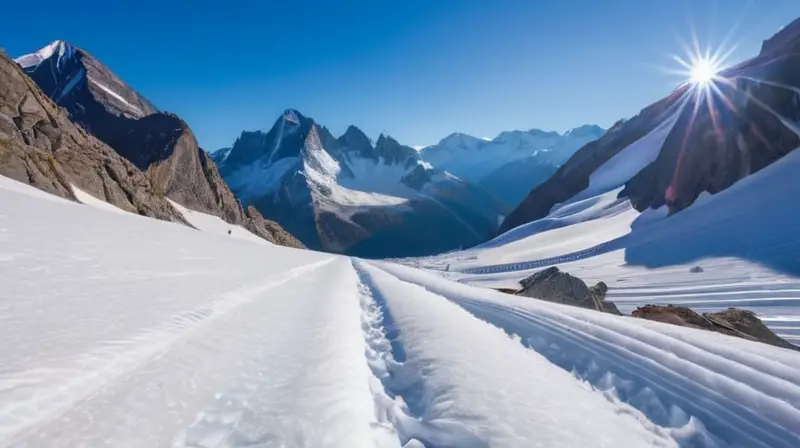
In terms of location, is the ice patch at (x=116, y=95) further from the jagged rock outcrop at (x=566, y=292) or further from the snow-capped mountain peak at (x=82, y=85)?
the jagged rock outcrop at (x=566, y=292)

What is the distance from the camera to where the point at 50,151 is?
4053 cm

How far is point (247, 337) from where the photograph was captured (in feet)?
18.1

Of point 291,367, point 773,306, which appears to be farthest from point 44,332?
point 773,306

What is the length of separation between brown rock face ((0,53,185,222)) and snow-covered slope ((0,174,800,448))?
32.1 m

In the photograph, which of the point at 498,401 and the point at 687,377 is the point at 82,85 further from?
the point at 687,377

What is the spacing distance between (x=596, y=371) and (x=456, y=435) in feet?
9.08

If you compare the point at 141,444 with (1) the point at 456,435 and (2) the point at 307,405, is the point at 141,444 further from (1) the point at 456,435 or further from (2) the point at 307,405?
(1) the point at 456,435

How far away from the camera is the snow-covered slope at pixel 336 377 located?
3.07 metres

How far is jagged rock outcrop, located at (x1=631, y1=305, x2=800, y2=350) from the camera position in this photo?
38.3ft

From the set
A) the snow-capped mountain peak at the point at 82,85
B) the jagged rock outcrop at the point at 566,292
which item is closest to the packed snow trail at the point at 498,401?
the jagged rock outcrop at the point at 566,292

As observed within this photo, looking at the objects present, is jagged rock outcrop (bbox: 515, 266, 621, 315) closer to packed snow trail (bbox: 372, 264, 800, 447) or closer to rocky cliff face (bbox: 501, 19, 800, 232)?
packed snow trail (bbox: 372, 264, 800, 447)

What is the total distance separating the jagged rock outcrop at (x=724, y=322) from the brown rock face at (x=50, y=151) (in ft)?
133

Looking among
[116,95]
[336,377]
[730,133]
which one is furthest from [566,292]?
[116,95]

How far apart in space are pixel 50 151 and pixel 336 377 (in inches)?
2035
